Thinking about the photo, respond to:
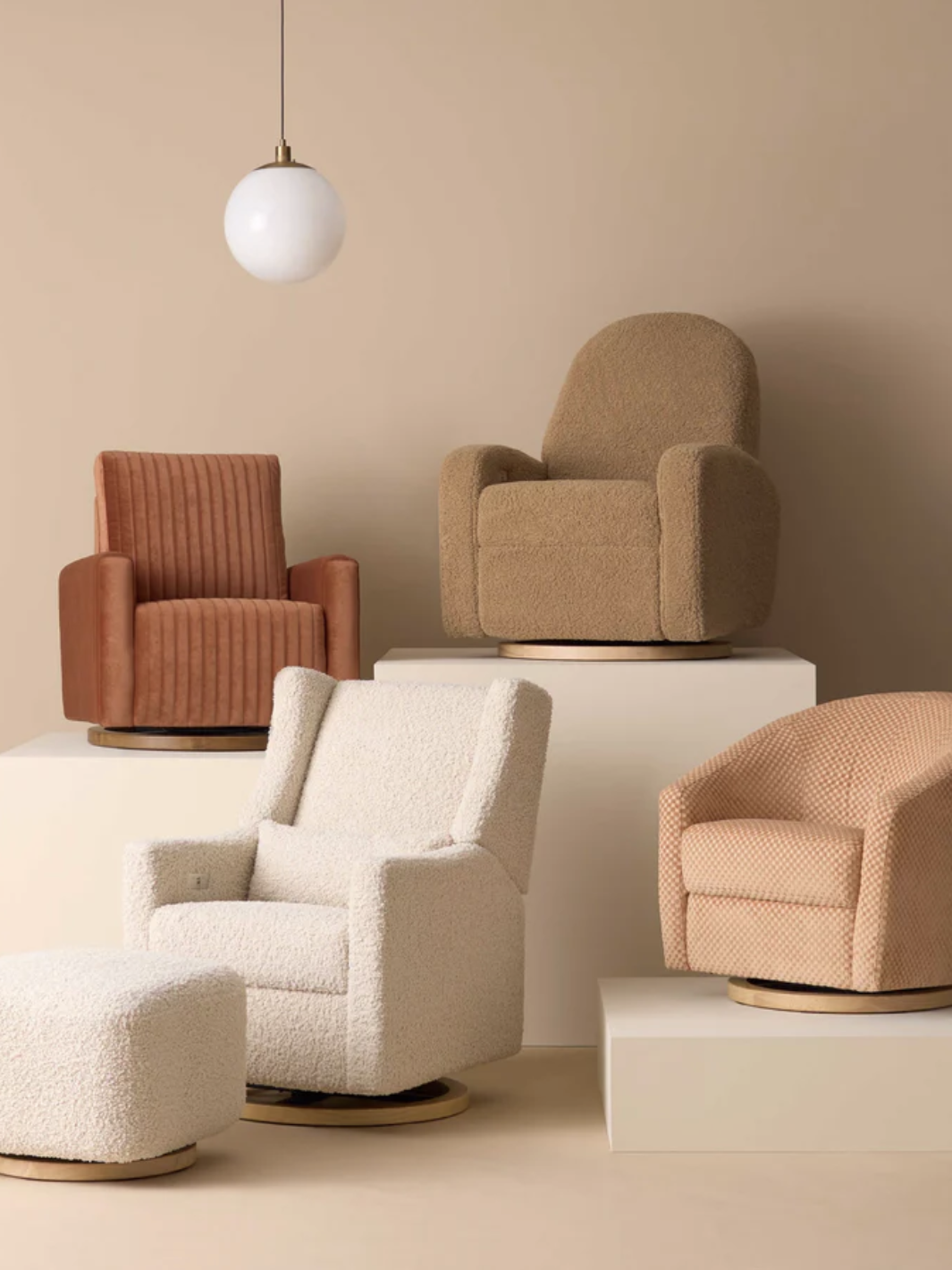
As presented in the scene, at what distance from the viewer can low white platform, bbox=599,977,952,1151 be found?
354cm

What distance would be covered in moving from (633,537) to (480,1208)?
6.58ft

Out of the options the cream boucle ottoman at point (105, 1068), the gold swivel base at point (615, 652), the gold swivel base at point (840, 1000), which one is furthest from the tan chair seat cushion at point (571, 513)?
the cream boucle ottoman at point (105, 1068)

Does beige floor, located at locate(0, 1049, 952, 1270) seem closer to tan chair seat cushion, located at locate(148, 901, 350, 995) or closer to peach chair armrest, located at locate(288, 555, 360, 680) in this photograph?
tan chair seat cushion, located at locate(148, 901, 350, 995)

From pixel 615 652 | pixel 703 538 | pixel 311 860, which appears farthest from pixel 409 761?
pixel 703 538

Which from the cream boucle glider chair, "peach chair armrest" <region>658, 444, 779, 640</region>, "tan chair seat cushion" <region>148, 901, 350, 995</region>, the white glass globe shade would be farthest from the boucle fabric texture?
the white glass globe shade

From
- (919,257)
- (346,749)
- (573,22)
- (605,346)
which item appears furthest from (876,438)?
(346,749)

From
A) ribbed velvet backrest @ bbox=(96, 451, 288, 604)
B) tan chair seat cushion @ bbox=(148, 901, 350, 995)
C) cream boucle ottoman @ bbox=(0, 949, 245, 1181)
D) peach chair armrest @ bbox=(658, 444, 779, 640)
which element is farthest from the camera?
ribbed velvet backrest @ bbox=(96, 451, 288, 604)

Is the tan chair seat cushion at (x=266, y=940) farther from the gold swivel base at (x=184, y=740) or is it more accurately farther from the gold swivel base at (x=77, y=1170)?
the gold swivel base at (x=184, y=740)

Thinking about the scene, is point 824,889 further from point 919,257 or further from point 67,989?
point 919,257

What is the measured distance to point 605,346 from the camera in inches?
210

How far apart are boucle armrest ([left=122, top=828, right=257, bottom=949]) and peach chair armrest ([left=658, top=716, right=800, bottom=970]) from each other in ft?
3.15

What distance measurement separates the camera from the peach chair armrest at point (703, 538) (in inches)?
181

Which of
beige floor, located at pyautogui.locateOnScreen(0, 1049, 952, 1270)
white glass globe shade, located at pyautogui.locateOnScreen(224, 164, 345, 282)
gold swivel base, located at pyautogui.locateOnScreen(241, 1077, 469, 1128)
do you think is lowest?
gold swivel base, located at pyautogui.locateOnScreen(241, 1077, 469, 1128)

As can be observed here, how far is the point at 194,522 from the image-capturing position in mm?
5215
